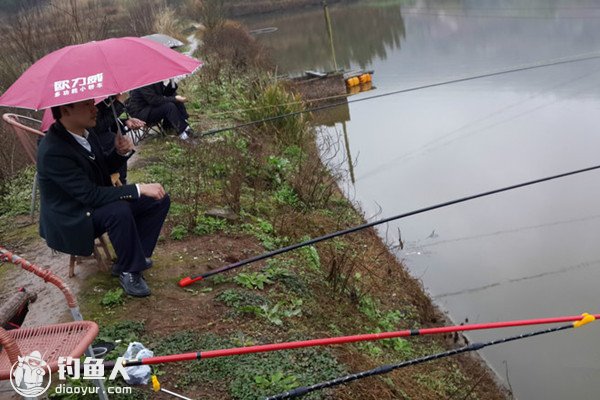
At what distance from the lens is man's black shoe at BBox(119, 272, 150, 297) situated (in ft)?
12.5

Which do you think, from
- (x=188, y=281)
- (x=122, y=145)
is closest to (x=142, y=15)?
(x=122, y=145)

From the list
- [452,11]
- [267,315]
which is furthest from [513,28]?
[267,315]

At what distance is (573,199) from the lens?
26.2 ft

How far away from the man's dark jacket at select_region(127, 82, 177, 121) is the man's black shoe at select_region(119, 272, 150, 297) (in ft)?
12.7

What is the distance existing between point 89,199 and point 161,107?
4116 millimetres

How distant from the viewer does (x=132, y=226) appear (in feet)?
11.8

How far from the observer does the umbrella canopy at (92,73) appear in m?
2.97

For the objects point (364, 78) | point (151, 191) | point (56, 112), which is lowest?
point (364, 78)

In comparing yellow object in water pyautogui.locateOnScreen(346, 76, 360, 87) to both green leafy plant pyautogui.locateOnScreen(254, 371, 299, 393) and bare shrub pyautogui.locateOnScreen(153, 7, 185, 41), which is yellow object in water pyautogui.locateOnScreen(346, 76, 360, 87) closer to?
bare shrub pyautogui.locateOnScreen(153, 7, 185, 41)

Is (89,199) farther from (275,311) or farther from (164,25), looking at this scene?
(164,25)

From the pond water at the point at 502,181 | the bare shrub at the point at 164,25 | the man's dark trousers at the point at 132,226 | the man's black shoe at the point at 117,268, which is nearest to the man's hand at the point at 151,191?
the man's dark trousers at the point at 132,226

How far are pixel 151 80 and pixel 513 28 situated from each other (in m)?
20.7

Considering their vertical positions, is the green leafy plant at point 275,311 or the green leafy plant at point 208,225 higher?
the green leafy plant at point 208,225

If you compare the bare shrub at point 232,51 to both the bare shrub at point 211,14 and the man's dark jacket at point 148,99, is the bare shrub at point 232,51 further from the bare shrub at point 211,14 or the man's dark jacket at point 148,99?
the man's dark jacket at point 148,99
